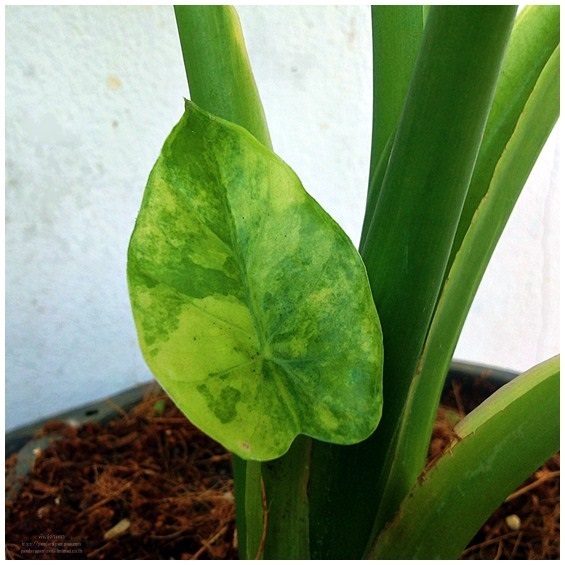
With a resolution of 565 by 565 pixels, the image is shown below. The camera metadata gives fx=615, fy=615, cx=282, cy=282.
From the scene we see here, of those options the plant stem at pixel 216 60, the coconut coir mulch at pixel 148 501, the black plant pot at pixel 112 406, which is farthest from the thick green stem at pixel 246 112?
the black plant pot at pixel 112 406

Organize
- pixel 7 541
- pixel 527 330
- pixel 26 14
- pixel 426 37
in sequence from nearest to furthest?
pixel 426 37, pixel 7 541, pixel 26 14, pixel 527 330

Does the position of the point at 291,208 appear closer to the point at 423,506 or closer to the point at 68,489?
the point at 423,506

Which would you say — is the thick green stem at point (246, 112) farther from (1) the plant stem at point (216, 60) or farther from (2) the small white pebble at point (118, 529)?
(2) the small white pebble at point (118, 529)

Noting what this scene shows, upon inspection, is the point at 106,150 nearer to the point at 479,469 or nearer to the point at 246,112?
the point at 246,112

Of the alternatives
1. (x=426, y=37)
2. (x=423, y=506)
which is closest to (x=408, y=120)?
(x=426, y=37)

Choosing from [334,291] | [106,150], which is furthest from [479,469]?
[106,150]

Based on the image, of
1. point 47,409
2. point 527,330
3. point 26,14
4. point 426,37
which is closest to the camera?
point 426,37

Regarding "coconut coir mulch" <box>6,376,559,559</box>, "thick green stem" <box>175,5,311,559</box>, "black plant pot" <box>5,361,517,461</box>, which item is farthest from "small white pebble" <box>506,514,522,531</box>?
"thick green stem" <box>175,5,311,559</box>
